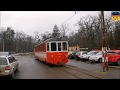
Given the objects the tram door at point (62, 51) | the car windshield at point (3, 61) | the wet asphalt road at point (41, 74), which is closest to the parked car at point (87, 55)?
the tram door at point (62, 51)

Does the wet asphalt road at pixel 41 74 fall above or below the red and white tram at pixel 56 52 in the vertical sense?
below

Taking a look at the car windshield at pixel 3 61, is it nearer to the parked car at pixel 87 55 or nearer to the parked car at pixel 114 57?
Result: the parked car at pixel 114 57

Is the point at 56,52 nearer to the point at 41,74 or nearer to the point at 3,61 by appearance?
the point at 41,74

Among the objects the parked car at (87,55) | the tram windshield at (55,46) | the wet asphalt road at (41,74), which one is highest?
the tram windshield at (55,46)

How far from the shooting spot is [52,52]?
79.5ft

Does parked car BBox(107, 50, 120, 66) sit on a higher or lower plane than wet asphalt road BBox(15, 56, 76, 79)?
higher

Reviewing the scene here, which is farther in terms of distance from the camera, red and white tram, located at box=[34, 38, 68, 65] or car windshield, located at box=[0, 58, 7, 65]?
red and white tram, located at box=[34, 38, 68, 65]

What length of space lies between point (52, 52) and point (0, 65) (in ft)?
34.0

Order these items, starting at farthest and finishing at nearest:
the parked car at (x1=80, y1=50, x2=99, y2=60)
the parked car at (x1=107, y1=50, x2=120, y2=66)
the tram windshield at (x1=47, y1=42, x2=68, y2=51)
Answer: the parked car at (x1=80, y1=50, x2=99, y2=60)
the tram windshield at (x1=47, y1=42, x2=68, y2=51)
the parked car at (x1=107, y1=50, x2=120, y2=66)

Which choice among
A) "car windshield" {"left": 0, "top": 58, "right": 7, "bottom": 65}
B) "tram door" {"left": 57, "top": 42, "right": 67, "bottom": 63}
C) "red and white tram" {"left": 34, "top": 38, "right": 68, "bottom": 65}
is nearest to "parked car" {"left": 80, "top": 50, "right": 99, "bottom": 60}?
"tram door" {"left": 57, "top": 42, "right": 67, "bottom": 63}

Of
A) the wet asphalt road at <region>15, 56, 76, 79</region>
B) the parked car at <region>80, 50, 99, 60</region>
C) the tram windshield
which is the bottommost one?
the wet asphalt road at <region>15, 56, 76, 79</region>

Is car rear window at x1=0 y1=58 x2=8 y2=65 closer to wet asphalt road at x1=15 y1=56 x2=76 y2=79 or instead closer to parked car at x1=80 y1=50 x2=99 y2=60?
wet asphalt road at x1=15 y1=56 x2=76 y2=79

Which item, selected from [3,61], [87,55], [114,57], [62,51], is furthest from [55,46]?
[87,55]
